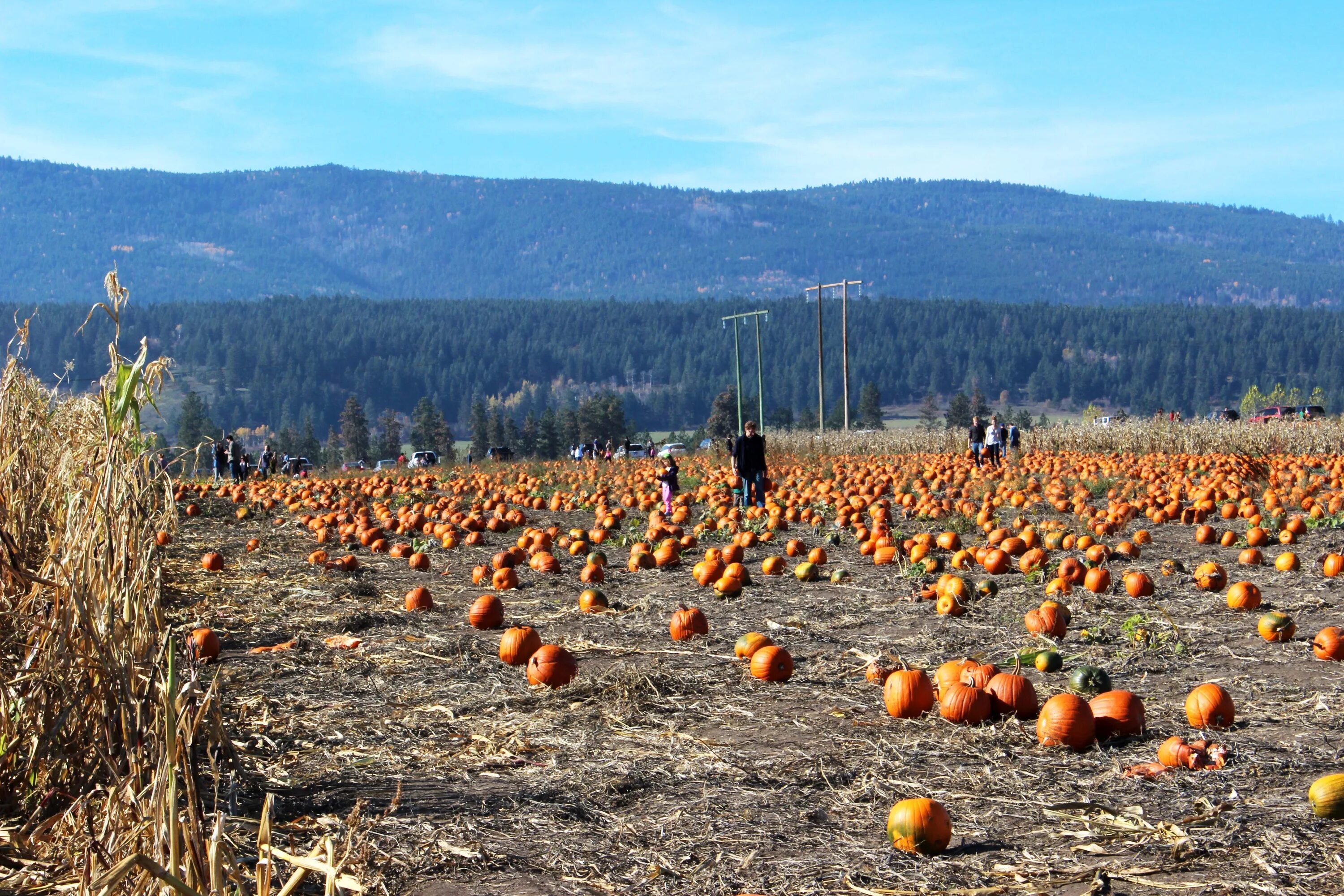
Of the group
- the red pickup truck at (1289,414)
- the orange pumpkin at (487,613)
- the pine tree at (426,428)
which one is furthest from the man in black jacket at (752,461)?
the pine tree at (426,428)

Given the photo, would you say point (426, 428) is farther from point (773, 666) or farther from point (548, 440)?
point (773, 666)

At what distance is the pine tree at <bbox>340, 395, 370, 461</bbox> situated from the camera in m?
84.6

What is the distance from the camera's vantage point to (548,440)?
289ft

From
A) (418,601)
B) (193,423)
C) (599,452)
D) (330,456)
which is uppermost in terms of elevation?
(418,601)

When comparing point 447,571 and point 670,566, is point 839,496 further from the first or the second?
point 447,571

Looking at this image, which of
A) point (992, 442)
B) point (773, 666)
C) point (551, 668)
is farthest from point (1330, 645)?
point (992, 442)

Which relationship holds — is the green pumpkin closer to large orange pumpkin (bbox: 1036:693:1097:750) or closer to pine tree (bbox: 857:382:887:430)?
large orange pumpkin (bbox: 1036:693:1097:750)

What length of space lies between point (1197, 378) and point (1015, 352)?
2831 centimetres

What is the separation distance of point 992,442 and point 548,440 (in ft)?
208

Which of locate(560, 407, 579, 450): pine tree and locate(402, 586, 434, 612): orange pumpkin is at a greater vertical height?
locate(402, 586, 434, 612): orange pumpkin

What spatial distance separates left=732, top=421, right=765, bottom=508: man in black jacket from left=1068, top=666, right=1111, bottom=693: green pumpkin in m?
10.6

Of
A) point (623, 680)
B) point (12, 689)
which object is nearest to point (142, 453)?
point (12, 689)

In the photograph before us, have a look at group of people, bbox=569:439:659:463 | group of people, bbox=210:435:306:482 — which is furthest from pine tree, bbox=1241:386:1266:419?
group of people, bbox=210:435:306:482

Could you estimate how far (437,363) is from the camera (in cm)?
18825
